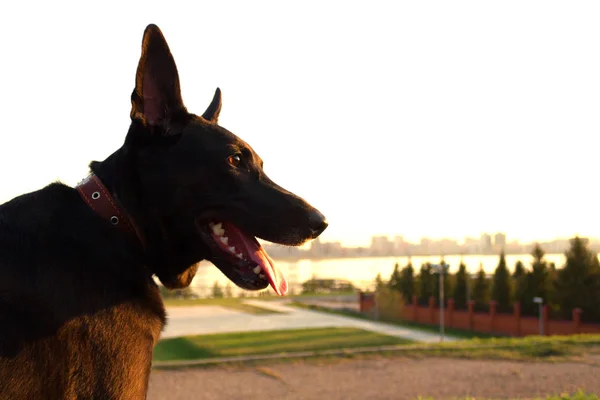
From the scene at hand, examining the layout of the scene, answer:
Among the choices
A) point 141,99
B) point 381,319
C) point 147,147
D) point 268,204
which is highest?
point 141,99

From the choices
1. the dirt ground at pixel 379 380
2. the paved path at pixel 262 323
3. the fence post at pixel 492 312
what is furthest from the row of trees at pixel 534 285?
the dirt ground at pixel 379 380

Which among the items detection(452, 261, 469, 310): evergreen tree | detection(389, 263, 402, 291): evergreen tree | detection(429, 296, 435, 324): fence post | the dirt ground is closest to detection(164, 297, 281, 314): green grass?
detection(389, 263, 402, 291): evergreen tree

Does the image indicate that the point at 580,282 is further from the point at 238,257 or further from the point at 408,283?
the point at 238,257

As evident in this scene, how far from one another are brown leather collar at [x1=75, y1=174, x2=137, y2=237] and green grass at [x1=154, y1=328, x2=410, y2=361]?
500 inches

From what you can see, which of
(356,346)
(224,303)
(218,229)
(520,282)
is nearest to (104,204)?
(218,229)

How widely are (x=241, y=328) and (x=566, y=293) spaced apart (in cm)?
1148

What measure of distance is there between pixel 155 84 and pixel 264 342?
15.2 m

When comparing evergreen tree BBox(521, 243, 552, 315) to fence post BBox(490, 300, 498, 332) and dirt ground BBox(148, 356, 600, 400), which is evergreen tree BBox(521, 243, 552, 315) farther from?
dirt ground BBox(148, 356, 600, 400)

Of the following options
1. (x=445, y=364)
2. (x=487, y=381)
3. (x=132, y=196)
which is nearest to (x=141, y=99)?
(x=132, y=196)

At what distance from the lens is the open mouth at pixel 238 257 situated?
2.56 meters

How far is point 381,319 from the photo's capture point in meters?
26.7

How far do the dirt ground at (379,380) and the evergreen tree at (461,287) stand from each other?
15042 mm

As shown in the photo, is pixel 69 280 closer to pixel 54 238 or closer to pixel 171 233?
pixel 54 238

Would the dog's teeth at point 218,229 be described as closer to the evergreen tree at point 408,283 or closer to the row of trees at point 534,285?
the row of trees at point 534,285
